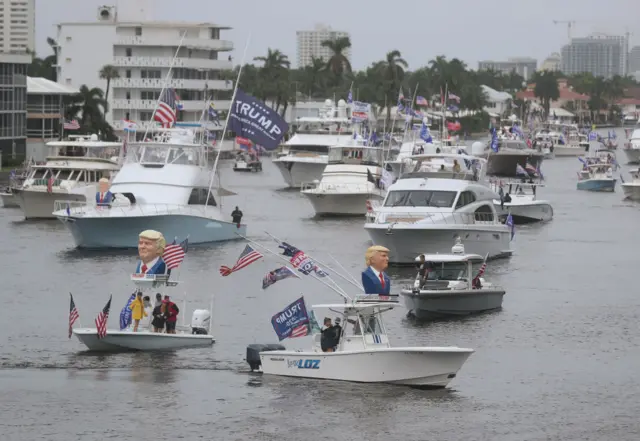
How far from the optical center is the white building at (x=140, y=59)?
182250 millimetres

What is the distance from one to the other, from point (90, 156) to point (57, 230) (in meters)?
11.0

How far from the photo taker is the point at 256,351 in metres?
40.9

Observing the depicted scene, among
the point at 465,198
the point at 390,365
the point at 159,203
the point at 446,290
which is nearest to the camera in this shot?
the point at 390,365

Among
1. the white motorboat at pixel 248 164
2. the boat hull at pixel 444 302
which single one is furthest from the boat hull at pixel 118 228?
the white motorboat at pixel 248 164

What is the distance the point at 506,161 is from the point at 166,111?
78.9 m

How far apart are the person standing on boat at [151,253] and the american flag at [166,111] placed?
33124 millimetres

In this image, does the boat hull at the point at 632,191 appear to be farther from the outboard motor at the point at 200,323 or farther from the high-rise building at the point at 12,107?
the outboard motor at the point at 200,323

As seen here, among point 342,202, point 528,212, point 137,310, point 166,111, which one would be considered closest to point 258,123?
point 166,111

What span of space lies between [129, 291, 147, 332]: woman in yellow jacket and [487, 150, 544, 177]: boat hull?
109 metres

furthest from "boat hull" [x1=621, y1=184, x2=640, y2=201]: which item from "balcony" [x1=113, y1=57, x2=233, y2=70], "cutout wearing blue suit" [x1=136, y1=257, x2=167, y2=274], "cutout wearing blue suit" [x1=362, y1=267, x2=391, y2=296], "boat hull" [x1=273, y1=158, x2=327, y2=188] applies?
"balcony" [x1=113, y1=57, x2=233, y2=70]

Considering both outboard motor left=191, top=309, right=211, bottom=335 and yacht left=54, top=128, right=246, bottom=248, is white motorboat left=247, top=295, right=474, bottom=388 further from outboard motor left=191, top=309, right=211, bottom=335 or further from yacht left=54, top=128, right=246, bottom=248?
yacht left=54, top=128, right=246, bottom=248

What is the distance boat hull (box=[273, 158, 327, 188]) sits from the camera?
118 m

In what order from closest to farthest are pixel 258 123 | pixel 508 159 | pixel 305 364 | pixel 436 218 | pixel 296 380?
pixel 305 364 < pixel 296 380 < pixel 436 218 < pixel 258 123 < pixel 508 159

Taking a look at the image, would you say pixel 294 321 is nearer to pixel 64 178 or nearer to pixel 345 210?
pixel 64 178
